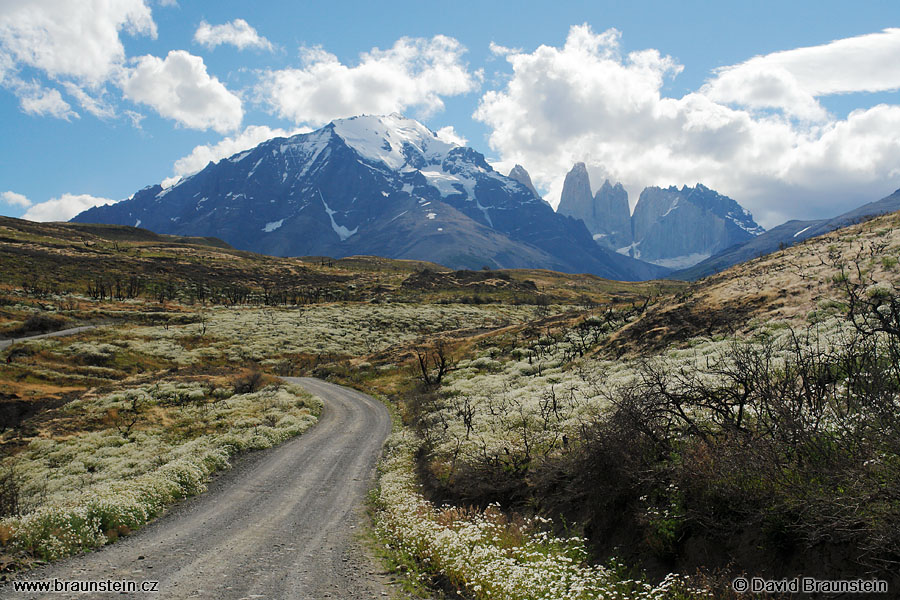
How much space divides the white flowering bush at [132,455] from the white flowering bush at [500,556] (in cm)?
797

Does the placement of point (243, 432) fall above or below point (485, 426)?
below

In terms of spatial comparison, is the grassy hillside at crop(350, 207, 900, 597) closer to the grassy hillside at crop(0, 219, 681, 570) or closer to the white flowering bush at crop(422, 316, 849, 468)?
the white flowering bush at crop(422, 316, 849, 468)

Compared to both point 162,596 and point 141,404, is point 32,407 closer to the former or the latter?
point 141,404

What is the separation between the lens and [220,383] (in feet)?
134

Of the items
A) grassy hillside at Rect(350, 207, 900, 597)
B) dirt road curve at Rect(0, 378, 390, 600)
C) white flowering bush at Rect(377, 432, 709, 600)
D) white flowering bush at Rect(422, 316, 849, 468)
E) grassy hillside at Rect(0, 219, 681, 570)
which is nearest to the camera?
grassy hillside at Rect(350, 207, 900, 597)

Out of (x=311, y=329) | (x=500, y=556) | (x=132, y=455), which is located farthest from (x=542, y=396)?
(x=311, y=329)

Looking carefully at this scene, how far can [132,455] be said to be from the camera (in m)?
24.5

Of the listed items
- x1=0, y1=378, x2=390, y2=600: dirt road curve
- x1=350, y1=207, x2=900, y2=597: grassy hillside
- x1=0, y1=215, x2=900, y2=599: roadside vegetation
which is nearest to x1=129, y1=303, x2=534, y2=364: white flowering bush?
x1=0, y1=215, x2=900, y2=599: roadside vegetation

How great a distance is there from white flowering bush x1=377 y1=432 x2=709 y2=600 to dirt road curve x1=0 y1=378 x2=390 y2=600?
135 cm

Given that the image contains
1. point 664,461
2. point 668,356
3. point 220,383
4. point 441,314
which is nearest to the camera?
point 664,461

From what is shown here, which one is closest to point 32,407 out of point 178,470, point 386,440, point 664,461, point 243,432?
point 243,432

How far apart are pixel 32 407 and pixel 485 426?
114 ft

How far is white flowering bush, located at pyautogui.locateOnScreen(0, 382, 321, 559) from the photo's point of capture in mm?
12156

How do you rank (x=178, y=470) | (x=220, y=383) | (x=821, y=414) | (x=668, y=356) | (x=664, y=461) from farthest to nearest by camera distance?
(x=220, y=383)
(x=668, y=356)
(x=178, y=470)
(x=664, y=461)
(x=821, y=414)
